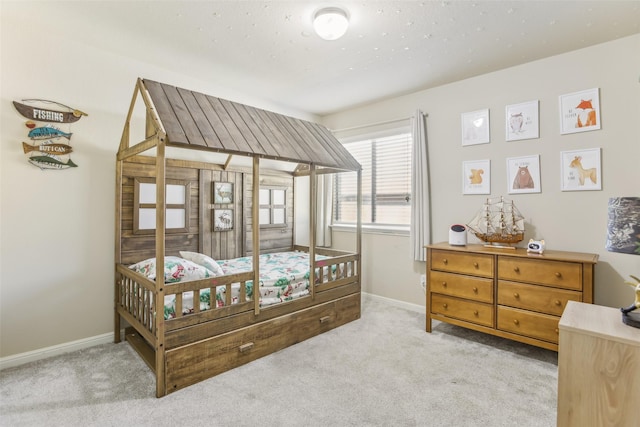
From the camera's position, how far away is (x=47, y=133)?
8.23ft

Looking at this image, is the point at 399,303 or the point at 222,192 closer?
the point at 222,192

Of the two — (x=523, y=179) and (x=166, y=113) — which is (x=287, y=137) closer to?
(x=166, y=113)

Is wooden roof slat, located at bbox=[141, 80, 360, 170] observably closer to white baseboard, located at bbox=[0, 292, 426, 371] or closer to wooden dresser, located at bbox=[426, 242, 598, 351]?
wooden dresser, located at bbox=[426, 242, 598, 351]

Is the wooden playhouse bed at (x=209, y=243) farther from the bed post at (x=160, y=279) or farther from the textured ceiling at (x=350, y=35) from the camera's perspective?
the textured ceiling at (x=350, y=35)

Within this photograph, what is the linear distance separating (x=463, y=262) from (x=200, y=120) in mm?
2524

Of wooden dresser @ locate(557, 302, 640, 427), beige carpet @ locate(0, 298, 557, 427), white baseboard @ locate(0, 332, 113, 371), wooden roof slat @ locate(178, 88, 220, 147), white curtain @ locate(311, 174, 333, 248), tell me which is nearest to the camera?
wooden dresser @ locate(557, 302, 640, 427)

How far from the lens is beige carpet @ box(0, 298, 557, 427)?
1.83 meters

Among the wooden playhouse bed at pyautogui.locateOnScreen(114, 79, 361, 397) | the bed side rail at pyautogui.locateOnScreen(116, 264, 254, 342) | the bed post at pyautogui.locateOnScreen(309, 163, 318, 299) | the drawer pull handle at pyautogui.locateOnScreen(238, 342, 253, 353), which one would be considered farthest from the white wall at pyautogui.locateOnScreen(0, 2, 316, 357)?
the bed post at pyautogui.locateOnScreen(309, 163, 318, 299)

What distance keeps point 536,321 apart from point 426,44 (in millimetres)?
2390

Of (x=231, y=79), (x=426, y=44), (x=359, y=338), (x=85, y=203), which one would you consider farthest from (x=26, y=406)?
(x=426, y=44)

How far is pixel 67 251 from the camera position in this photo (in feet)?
8.66

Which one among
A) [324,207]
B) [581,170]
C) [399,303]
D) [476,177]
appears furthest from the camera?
[324,207]

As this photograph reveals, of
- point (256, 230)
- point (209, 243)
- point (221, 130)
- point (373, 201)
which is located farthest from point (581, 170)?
point (209, 243)

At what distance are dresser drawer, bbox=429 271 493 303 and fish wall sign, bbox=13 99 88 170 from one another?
11.0ft
